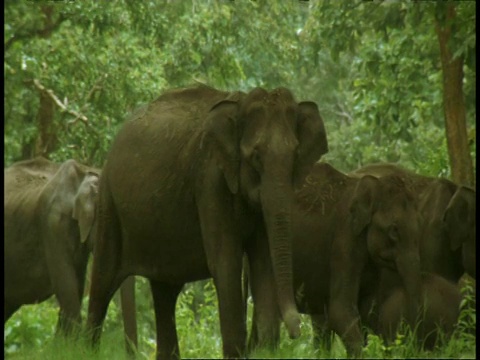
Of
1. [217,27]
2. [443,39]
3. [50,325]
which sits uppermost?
[217,27]

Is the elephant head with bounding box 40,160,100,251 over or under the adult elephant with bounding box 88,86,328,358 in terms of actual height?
over

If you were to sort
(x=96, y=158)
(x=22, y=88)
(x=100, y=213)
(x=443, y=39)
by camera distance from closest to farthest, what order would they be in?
(x=100, y=213) → (x=443, y=39) → (x=22, y=88) → (x=96, y=158)

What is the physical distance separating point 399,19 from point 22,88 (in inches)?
236

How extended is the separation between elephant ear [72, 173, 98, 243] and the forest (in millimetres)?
1031

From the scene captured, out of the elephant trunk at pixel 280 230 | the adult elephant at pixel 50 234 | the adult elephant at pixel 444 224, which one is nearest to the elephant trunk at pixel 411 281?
the adult elephant at pixel 444 224

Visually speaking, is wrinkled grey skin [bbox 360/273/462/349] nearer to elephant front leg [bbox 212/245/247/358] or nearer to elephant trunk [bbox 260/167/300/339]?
elephant front leg [bbox 212/245/247/358]

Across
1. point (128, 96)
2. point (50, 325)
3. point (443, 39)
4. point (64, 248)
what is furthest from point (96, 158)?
point (443, 39)

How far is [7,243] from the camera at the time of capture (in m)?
17.2

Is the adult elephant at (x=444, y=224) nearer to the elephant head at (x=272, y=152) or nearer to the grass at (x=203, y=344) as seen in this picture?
the grass at (x=203, y=344)

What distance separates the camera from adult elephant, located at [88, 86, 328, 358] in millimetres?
10758

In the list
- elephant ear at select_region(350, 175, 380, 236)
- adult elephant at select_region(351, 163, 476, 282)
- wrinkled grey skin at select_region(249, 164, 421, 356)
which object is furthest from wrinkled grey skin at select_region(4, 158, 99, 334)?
elephant ear at select_region(350, 175, 380, 236)

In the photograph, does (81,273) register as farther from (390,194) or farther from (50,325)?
(390,194)

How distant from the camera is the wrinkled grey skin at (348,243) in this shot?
40.8 ft

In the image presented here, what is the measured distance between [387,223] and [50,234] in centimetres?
496
